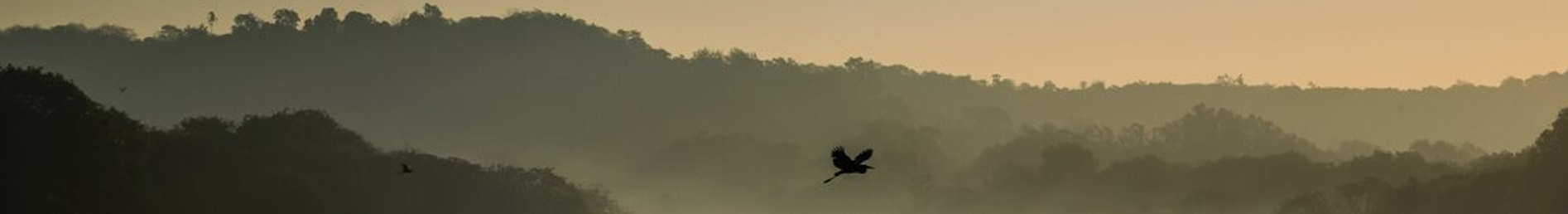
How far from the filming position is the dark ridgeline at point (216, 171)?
222ft

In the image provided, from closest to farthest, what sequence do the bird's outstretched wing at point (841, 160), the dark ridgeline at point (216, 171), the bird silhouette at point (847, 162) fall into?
the bird silhouette at point (847, 162) → the bird's outstretched wing at point (841, 160) → the dark ridgeline at point (216, 171)

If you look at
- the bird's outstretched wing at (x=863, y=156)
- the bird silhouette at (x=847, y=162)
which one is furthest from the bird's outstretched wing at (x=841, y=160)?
the bird's outstretched wing at (x=863, y=156)

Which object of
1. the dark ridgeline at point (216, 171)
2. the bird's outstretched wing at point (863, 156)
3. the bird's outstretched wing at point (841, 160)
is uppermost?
the dark ridgeline at point (216, 171)

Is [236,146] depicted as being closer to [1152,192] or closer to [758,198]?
[1152,192]

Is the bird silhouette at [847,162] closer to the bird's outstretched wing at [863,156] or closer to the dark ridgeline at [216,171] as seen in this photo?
the bird's outstretched wing at [863,156]

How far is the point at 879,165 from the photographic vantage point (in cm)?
17400

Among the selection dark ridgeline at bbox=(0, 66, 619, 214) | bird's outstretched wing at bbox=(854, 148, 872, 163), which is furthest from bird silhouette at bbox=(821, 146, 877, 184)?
dark ridgeline at bbox=(0, 66, 619, 214)

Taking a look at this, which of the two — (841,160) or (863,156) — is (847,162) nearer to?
(841,160)

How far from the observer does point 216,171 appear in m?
79.6

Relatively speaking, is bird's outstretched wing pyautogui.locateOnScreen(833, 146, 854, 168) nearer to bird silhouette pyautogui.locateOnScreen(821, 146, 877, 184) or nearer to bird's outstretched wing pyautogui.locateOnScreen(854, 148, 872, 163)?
bird silhouette pyautogui.locateOnScreen(821, 146, 877, 184)

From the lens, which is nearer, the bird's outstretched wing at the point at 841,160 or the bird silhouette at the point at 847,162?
the bird silhouette at the point at 847,162

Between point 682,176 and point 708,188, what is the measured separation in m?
5.93

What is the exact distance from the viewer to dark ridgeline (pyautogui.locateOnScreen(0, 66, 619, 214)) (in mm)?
67750

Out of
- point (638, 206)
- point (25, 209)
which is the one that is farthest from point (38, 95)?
point (638, 206)
